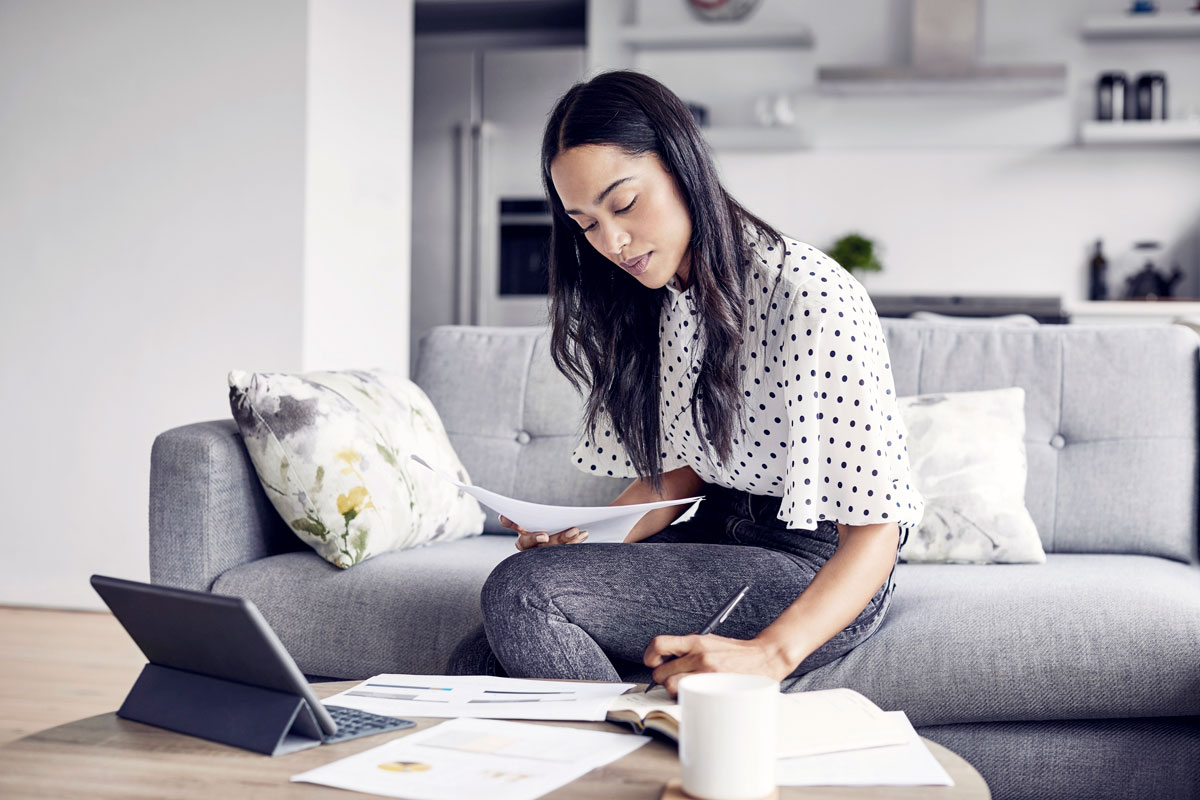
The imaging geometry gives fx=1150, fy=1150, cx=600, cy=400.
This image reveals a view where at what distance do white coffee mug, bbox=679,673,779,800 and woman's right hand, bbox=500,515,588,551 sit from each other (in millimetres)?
692

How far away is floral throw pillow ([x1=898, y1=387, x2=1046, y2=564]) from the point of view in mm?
1954

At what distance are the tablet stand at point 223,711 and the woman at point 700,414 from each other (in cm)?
33

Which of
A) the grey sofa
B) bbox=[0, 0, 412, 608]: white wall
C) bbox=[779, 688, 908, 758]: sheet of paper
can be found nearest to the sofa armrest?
the grey sofa

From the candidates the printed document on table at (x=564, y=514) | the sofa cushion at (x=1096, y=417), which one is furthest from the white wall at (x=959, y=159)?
the printed document on table at (x=564, y=514)

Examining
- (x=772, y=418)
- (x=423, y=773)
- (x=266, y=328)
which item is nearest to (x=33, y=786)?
(x=423, y=773)

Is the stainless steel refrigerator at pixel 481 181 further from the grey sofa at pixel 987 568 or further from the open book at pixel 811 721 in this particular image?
the open book at pixel 811 721

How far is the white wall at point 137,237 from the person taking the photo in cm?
338

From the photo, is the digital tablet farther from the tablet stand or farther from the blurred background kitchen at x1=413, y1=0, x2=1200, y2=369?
the blurred background kitchen at x1=413, y1=0, x2=1200, y2=369

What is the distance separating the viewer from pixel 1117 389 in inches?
82.9

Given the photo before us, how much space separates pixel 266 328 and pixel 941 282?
3.09m

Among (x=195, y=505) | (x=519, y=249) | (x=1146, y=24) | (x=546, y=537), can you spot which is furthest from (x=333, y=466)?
(x=1146, y=24)

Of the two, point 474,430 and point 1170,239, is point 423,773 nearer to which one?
point 474,430

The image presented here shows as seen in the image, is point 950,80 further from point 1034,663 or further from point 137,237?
point 1034,663

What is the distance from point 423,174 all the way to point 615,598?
4.14 m
